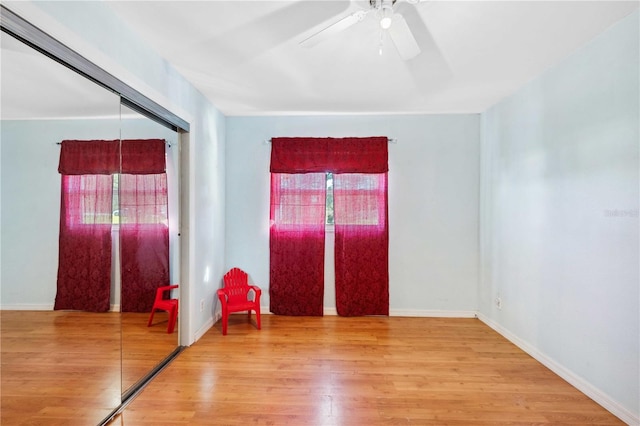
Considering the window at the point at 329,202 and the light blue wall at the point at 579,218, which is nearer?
the light blue wall at the point at 579,218

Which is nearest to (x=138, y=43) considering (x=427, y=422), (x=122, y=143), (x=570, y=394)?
(x=122, y=143)

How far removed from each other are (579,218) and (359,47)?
209 cm

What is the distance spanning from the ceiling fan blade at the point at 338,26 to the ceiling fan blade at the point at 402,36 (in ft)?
0.58

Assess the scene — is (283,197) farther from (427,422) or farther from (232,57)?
(427,422)

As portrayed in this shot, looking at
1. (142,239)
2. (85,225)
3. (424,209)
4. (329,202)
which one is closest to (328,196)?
(329,202)

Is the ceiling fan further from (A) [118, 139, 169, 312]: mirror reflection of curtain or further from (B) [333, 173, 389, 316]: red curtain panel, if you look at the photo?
(B) [333, 173, 389, 316]: red curtain panel

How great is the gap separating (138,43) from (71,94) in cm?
70

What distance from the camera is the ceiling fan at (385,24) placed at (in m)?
1.67

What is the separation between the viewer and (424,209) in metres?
3.96

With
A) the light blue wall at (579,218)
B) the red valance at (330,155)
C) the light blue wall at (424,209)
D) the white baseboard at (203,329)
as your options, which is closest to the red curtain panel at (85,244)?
the white baseboard at (203,329)

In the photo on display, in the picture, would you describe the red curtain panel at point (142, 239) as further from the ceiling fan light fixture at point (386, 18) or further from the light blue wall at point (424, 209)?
the ceiling fan light fixture at point (386, 18)

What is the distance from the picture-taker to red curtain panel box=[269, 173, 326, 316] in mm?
3939

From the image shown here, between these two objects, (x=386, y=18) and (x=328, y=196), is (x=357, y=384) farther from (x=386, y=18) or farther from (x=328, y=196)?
(x=386, y=18)

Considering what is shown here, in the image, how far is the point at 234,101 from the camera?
137 inches
